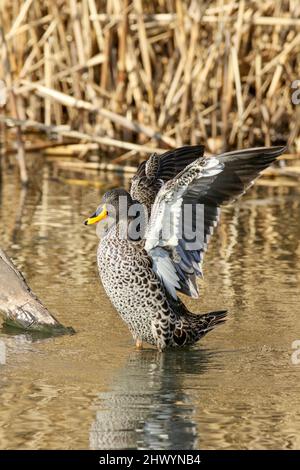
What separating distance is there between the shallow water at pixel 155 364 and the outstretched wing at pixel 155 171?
2.58ft

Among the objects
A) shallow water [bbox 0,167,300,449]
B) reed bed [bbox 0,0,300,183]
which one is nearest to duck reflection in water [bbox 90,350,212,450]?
shallow water [bbox 0,167,300,449]

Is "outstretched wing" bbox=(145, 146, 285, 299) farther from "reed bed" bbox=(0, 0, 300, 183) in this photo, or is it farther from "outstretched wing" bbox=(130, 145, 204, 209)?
"reed bed" bbox=(0, 0, 300, 183)

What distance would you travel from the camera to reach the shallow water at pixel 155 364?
4.88 m

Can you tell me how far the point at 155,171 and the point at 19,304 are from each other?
1123mm

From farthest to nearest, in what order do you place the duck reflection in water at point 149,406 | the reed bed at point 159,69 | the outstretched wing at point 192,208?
the reed bed at point 159,69
the outstretched wing at point 192,208
the duck reflection in water at point 149,406

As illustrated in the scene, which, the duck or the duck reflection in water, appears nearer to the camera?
the duck reflection in water

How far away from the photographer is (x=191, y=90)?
1152 cm

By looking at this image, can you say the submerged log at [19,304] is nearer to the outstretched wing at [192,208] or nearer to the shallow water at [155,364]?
the shallow water at [155,364]

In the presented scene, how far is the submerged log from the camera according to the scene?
6594 millimetres

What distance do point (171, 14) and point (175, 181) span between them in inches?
236

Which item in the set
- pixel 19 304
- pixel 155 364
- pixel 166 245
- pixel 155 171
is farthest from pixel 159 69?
pixel 155 364

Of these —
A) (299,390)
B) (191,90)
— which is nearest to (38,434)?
(299,390)

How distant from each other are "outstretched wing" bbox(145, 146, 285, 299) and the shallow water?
457mm

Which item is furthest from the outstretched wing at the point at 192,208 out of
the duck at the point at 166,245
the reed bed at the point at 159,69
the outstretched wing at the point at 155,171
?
the reed bed at the point at 159,69
